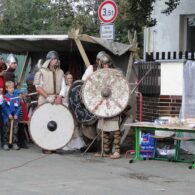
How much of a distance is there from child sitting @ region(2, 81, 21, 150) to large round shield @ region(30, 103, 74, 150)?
23.5 inches

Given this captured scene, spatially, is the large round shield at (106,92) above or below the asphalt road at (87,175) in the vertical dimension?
above

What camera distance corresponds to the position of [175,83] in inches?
436

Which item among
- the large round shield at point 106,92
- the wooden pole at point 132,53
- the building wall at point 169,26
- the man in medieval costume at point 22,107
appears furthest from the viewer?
the building wall at point 169,26

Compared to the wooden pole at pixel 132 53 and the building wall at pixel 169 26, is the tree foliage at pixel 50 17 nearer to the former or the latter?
the building wall at pixel 169 26

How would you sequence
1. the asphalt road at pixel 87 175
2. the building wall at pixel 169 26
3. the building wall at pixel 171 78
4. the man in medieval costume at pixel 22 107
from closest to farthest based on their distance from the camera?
the asphalt road at pixel 87 175 → the building wall at pixel 171 78 → the man in medieval costume at pixel 22 107 → the building wall at pixel 169 26

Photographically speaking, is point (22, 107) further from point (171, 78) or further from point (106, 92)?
point (171, 78)

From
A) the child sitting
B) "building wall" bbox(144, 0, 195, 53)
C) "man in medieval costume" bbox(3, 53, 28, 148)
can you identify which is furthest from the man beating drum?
"building wall" bbox(144, 0, 195, 53)

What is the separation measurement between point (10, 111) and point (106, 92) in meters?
2.09

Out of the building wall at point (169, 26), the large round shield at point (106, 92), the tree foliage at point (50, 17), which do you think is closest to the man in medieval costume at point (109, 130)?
the large round shield at point (106, 92)

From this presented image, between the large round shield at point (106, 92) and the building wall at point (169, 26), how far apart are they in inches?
218

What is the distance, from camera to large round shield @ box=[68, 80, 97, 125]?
34.3 feet

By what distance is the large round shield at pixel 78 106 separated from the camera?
34.3 feet

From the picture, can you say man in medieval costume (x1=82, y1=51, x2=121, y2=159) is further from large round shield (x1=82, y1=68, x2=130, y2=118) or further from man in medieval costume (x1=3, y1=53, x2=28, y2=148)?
man in medieval costume (x1=3, y1=53, x2=28, y2=148)

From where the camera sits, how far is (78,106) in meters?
10.5
